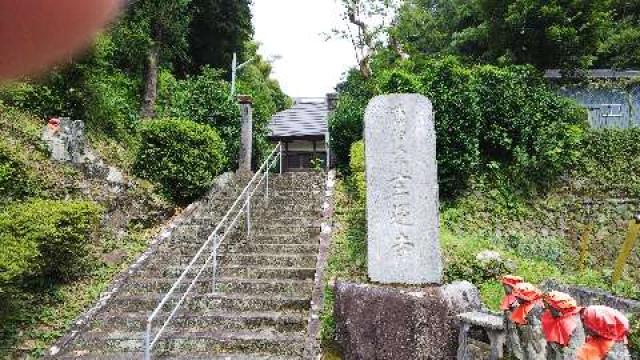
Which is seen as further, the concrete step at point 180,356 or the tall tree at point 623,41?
the tall tree at point 623,41

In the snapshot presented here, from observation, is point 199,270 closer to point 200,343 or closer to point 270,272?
point 270,272

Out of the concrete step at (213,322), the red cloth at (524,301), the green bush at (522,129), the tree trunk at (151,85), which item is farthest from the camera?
the tree trunk at (151,85)

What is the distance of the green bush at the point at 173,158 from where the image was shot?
34.7 ft

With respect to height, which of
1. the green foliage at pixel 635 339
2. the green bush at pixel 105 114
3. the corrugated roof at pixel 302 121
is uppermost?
the corrugated roof at pixel 302 121

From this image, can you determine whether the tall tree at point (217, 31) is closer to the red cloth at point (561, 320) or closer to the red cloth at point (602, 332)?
the red cloth at point (561, 320)

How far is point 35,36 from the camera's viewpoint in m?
0.38

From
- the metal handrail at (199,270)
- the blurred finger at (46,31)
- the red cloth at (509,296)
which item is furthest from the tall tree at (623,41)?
the blurred finger at (46,31)

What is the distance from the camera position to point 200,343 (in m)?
6.55

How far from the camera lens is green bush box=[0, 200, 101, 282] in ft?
19.3

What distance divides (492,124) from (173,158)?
7.32m

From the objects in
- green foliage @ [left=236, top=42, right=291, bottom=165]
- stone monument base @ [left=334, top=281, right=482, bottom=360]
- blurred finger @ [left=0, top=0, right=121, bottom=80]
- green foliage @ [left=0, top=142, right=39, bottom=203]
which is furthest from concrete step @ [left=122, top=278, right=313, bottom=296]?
green foliage @ [left=236, top=42, right=291, bottom=165]

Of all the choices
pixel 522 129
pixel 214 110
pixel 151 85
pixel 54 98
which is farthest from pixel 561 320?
pixel 151 85

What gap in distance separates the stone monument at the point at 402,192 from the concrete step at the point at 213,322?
4.48ft

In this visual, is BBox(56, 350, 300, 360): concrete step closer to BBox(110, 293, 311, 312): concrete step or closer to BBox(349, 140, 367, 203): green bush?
BBox(110, 293, 311, 312): concrete step
